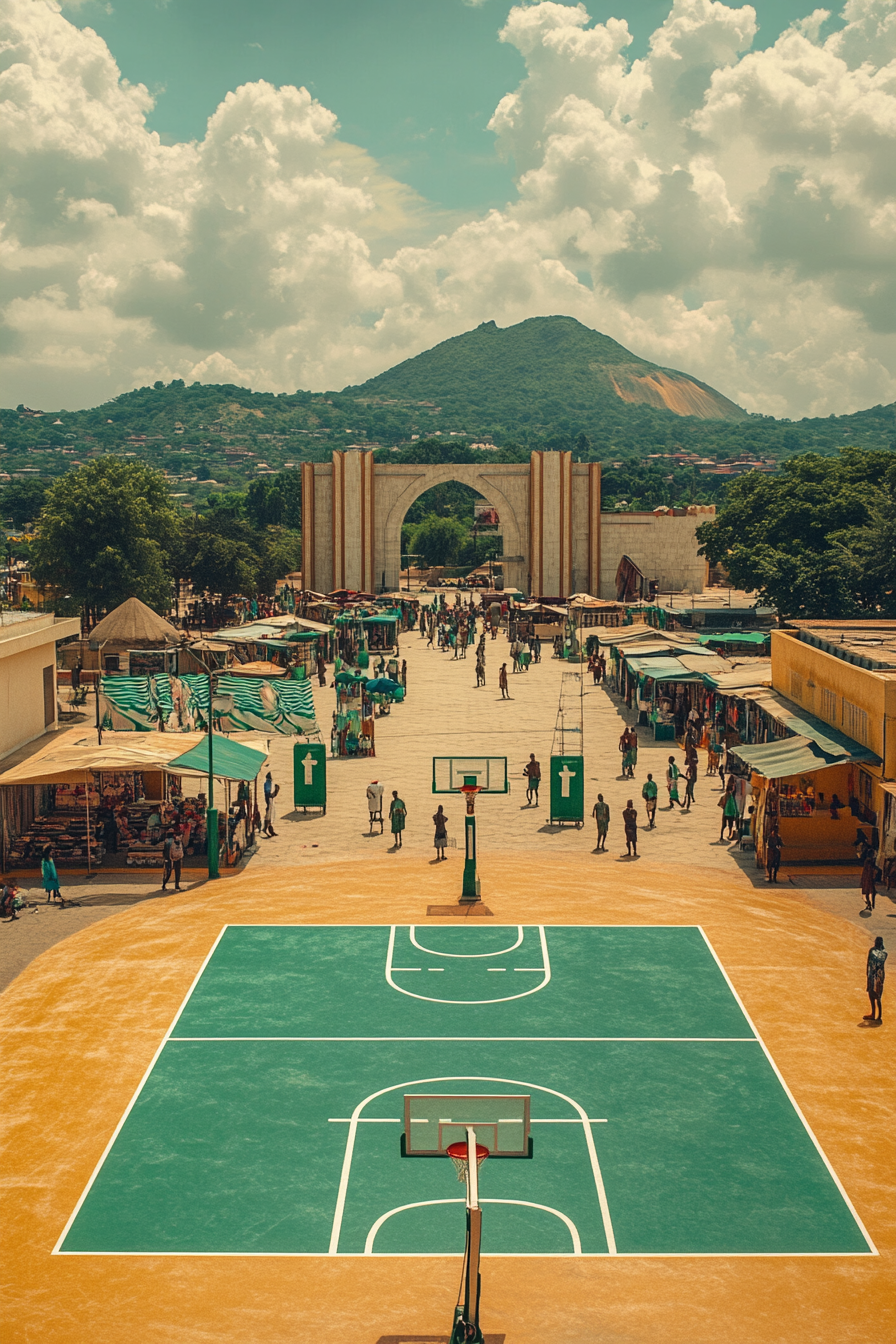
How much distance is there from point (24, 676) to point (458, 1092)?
70.7 feet

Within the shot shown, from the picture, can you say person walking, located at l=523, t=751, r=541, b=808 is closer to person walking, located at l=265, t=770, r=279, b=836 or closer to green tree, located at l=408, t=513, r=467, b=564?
person walking, located at l=265, t=770, r=279, b=836

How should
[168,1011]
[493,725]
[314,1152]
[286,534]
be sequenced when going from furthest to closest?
[286,534] → [493,725] → [168,1011] → [314,1152]

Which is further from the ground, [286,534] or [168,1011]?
[286,534]

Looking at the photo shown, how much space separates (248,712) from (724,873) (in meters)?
16.8

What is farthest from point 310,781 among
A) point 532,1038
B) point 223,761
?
point 532,1038

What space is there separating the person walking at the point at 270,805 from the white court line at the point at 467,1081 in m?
14.2

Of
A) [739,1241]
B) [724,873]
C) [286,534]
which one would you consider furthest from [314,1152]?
[286,534]

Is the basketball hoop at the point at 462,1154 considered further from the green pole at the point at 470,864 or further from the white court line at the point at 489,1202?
the green pole at the point at 470,864

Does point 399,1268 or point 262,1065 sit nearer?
point 399,1268

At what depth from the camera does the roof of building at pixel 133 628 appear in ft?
175

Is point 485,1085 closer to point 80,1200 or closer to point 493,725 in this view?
point 80,1200

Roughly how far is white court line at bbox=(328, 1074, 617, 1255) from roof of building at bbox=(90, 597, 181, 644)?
38853mm

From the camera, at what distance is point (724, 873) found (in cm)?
2736

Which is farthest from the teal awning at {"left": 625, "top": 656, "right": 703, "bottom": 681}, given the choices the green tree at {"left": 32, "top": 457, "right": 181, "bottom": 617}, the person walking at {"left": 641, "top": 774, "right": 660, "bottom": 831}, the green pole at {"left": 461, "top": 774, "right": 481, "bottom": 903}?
the green tree at {"left": 32, "top": 457, "right": 181, "bottom": 617}
